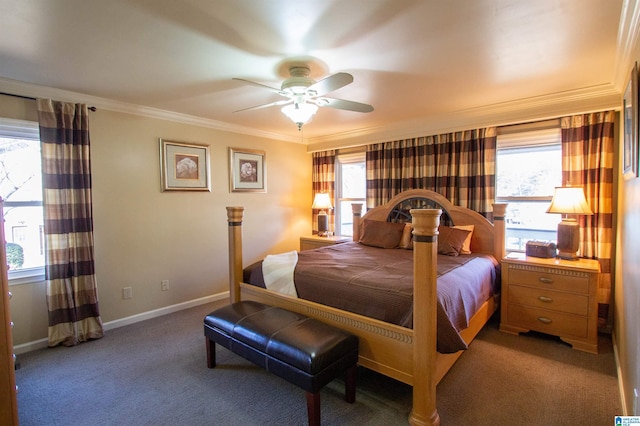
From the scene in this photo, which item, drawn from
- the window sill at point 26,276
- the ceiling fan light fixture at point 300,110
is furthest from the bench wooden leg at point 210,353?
the ceiling fan light fixture at point 300,110

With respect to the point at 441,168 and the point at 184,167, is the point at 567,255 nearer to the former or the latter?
the point at 441,168

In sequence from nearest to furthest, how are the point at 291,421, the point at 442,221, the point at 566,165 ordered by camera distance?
the point at 291,421 → the point at 566,165 → the point at 442,221

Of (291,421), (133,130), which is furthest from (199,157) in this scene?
(291,421)

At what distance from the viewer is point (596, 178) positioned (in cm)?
293

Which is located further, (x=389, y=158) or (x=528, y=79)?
(x=389, y=158)

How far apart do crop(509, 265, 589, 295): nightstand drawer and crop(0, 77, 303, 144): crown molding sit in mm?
3718

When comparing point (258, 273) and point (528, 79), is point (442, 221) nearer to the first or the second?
point (528, 79)

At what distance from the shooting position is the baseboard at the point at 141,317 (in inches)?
110

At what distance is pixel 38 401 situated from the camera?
2096 mm

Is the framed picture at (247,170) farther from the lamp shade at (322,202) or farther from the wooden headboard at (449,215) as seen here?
the wooden headboard at (449,215)

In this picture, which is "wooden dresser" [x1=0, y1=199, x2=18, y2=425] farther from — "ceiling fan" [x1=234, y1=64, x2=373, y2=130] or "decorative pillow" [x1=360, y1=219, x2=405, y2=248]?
"decorative pillow" [x1=360, y1=219, x2=405, y2=248]

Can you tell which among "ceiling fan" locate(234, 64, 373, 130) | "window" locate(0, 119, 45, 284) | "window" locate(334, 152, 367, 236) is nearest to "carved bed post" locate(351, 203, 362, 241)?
"window" locate(334, 152, 367, 236)

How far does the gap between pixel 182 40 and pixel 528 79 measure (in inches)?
111

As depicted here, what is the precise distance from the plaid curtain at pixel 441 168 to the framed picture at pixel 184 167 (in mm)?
2355
